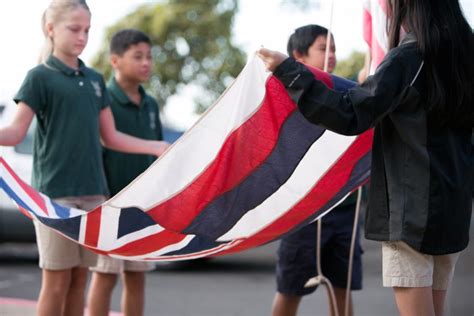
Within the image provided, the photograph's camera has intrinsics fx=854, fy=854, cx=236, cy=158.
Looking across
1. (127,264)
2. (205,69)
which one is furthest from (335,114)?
(205,69)

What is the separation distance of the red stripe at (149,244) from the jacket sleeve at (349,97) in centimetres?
125

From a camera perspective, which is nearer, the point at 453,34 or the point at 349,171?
the point at 453,34

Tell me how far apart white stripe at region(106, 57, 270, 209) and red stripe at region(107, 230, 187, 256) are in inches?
12.6

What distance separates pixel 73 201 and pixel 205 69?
25.6m

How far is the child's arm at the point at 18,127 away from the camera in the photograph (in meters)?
4.41

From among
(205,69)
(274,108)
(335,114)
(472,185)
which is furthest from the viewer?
(205,69)

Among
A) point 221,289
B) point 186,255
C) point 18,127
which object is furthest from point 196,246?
point 221,289

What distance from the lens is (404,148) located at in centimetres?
333

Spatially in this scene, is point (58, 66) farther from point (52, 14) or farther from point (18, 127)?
point (18, 127)

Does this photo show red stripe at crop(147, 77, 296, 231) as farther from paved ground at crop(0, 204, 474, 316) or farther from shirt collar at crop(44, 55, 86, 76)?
paved ground at crop(0, 204, 474, 316)

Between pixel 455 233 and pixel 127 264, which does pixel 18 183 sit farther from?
pixel 455 233

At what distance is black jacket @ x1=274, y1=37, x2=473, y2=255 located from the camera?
321 cm

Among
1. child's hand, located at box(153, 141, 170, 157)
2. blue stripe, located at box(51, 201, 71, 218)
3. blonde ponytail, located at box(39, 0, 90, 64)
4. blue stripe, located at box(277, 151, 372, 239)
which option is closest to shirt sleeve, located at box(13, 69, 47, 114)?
blonde ponytail, located at box(39, 0, 90, 64)

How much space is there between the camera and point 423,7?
3.38 meters
